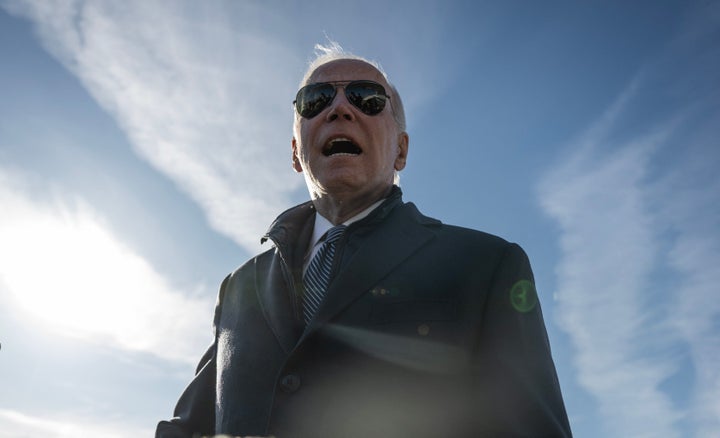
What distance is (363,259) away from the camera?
372cm

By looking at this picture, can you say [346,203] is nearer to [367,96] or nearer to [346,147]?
[346,147]

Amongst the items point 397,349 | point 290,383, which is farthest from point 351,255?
point 290,383

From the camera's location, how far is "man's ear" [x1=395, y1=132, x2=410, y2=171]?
4.94 meters

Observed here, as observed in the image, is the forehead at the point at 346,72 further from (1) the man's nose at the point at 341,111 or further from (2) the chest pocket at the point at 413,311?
(2) the chest pocket at the point at 413,311

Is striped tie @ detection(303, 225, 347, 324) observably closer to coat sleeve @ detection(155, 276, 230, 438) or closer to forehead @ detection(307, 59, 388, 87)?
coat sleeve @ detection(155, 276, 230, 438)

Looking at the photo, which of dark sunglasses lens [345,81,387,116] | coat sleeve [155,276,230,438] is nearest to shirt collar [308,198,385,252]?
dark sunglasses lens [345,81,387,116]

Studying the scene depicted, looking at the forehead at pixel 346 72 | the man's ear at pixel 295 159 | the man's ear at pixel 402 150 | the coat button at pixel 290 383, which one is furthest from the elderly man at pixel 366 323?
the man's ear at pixel 295 159

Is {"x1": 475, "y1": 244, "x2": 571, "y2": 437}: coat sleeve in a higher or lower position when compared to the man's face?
lower

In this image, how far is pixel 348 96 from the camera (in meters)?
4.63

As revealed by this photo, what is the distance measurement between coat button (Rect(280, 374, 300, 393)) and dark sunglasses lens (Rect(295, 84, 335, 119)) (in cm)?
208

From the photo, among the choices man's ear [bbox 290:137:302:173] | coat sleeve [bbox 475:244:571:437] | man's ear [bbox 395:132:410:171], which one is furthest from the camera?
man's ear [bbox 290:137:302:173]

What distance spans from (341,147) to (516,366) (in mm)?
2053

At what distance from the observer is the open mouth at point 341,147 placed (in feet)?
14.4

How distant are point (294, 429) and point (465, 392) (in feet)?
3.09
